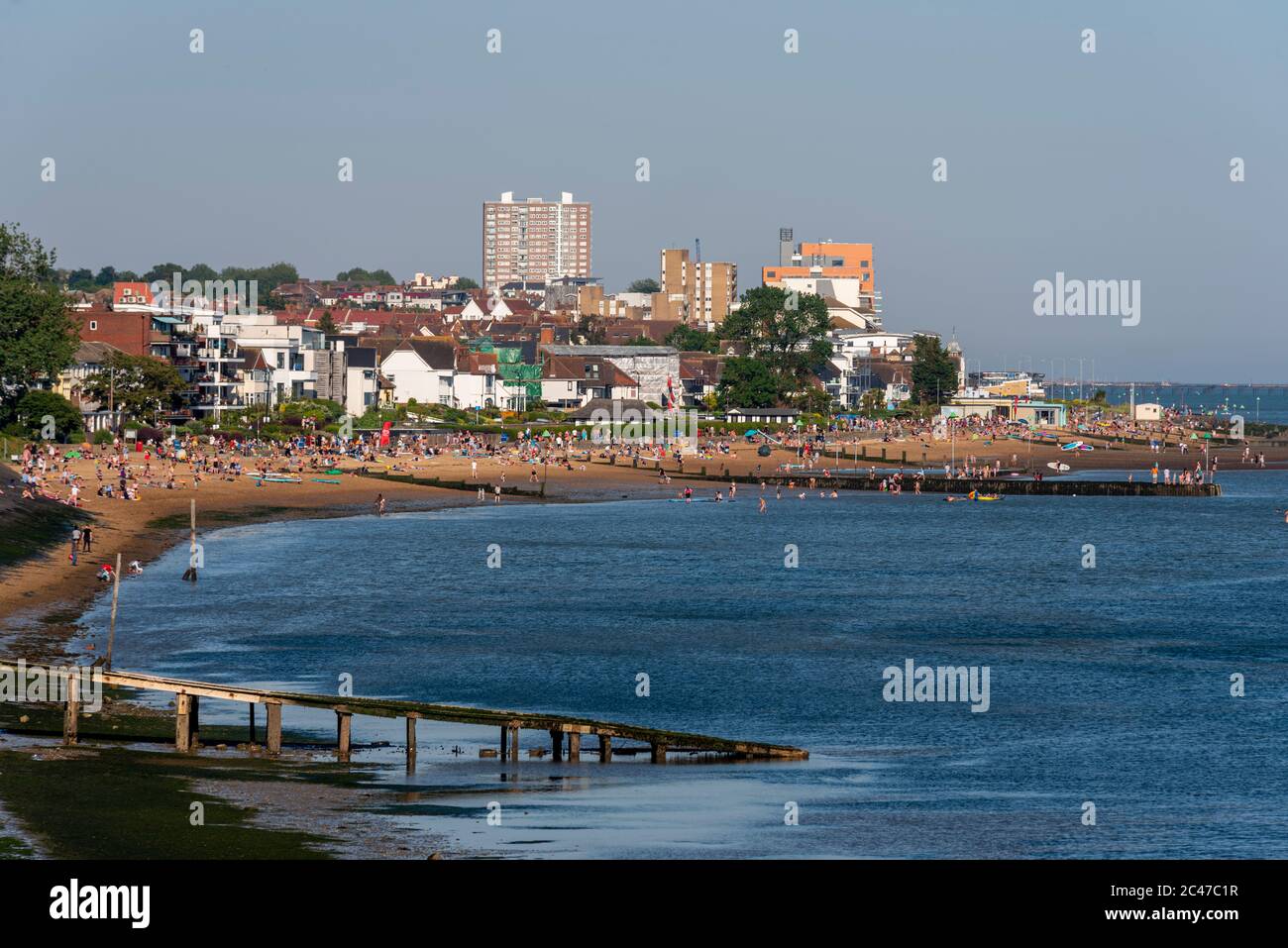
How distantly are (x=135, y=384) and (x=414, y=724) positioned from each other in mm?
93937

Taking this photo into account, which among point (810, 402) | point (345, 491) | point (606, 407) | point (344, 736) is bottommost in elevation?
point (344, 736)

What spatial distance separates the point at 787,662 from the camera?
5188cm

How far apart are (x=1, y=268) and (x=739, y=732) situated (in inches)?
3342

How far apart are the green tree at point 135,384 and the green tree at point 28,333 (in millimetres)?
7777

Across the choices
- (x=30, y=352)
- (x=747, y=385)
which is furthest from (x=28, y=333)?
(x=747, y=385)

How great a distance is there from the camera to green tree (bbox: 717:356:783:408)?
614 feet

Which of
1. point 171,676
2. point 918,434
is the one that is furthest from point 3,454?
point 918,434

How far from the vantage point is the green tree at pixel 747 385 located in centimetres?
18700

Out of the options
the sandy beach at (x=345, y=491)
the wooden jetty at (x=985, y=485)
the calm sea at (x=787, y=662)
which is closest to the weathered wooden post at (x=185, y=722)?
the calm sea at (x=787, y=662)

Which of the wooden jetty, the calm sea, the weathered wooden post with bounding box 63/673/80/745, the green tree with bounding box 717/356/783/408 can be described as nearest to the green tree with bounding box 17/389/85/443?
the calm sea

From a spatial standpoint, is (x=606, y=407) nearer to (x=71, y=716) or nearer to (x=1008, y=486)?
(x=1008, y=486)

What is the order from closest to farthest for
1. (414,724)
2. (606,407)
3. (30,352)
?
(414,724) < (30,352) < (606,407)

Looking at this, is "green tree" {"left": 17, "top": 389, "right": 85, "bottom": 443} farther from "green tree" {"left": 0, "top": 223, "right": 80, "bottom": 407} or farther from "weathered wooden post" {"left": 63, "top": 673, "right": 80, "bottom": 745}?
"weathered wooden post" {"left": 63, "top": 673, "right": 80, "bottom": 745}
